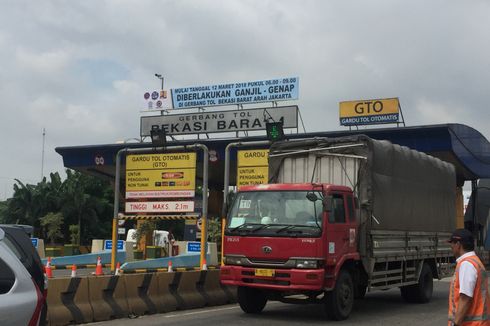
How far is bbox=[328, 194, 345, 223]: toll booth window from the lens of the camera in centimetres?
1052

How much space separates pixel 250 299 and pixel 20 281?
718cm

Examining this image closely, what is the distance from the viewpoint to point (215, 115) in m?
36.8

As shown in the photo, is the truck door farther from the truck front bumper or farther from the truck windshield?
the truck front bumper

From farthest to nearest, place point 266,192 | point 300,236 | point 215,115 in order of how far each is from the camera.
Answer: point 215,115 < point 266,192 < point 300,236

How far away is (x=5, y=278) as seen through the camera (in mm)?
4645

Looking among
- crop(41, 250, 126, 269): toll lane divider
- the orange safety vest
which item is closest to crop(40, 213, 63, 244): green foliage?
crop(41, 250, 126, 269): toll lane divider

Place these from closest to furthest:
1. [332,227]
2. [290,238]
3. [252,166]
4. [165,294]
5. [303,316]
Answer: [290,238], [332,227], [303,316], [165,294], [252,166]

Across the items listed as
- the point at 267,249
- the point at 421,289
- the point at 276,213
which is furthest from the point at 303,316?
the point at 421,289

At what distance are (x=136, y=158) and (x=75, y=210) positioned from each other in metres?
38.6

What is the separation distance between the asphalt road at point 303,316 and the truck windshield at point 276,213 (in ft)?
5.43

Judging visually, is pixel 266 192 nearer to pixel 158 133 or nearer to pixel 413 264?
pixel 413 264

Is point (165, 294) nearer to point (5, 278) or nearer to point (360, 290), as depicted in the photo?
point (360, 290)

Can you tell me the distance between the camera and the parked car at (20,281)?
4578mm

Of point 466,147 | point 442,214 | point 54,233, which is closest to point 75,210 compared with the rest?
point 54,233
